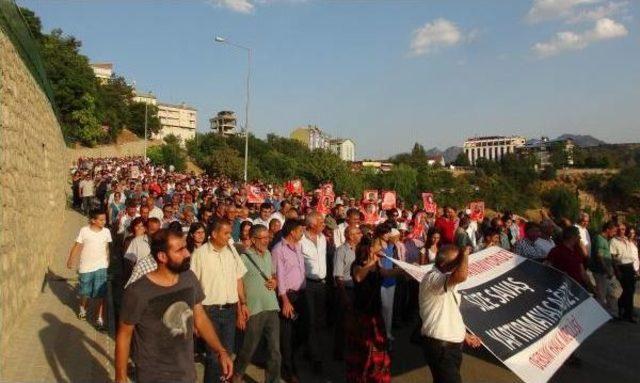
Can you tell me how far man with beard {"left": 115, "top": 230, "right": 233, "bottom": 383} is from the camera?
3729 mm

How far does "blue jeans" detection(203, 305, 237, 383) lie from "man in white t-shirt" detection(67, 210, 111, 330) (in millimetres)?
2614

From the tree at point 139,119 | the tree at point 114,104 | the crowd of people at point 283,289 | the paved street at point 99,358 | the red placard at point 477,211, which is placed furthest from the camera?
the tree at point 139,119

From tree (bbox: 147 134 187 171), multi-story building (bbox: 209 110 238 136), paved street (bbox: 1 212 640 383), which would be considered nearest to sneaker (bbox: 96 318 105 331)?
paved street (bbox: 1 212 640 383)

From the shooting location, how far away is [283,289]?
20.4 feet

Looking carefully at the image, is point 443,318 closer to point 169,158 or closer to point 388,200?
point 388,200

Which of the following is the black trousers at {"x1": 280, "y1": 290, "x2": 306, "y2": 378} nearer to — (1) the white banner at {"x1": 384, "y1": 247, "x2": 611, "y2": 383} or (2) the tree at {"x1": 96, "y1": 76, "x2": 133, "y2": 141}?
(1) the white banner at {"x1": 384, "y1": 247, "x2": 611, "y2": 383}

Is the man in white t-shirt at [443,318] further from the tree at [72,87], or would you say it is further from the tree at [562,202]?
the tree at [562,202]

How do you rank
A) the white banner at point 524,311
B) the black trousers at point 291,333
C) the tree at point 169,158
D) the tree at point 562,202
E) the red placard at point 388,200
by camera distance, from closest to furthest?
the white banner at point 524,311 < the black trousers at point 291,333 < the red placard at point 388,200 < the tree at point 169,158 < the tree at point 562,202

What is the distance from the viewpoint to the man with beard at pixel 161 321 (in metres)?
3.73

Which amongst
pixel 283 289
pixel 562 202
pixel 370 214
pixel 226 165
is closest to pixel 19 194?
pixel 283 289

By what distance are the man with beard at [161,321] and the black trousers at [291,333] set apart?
228cm

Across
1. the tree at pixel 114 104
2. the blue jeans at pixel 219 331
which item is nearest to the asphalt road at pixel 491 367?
the blue jeans at pixel 219 331

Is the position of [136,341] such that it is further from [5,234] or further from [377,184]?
[377,184]

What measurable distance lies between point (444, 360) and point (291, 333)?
7.62 ft
